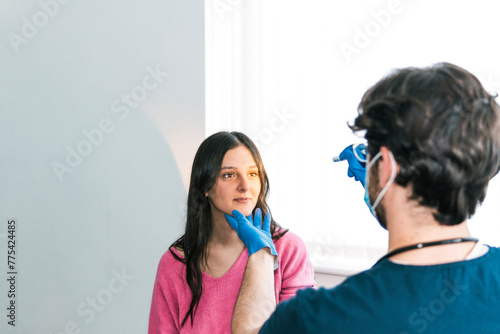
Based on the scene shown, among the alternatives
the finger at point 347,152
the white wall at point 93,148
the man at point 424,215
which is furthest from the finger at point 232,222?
the white wall at point 93,148

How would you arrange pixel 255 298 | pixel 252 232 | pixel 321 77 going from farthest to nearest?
pixel 321 77
pixel 252 232
pixel 255 298

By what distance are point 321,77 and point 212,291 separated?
1.00 m

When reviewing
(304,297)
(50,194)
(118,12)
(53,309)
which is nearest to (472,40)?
(304,297)

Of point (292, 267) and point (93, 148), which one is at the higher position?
point (93, 148)

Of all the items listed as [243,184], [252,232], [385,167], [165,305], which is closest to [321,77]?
[243,184]

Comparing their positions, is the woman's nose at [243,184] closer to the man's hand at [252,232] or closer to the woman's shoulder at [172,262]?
the man's hand at [252,232]

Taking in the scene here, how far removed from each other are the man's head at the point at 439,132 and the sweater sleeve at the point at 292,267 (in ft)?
2.69

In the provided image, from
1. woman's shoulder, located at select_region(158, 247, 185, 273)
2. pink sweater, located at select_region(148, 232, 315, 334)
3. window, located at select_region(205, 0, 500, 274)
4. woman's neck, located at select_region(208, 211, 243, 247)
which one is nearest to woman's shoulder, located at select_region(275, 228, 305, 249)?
pink sweater, located at select_region(148, 232, 315, 334)

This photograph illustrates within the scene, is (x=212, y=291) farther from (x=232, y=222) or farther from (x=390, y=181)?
(x=390, y=181)

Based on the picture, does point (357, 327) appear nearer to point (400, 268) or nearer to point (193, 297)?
point (400, 268)

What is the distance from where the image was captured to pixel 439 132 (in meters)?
0.63

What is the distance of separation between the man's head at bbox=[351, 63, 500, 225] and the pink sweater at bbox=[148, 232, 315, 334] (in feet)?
Result: 2.73

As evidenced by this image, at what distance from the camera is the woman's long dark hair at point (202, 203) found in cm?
146

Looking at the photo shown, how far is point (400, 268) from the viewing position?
650 mm
